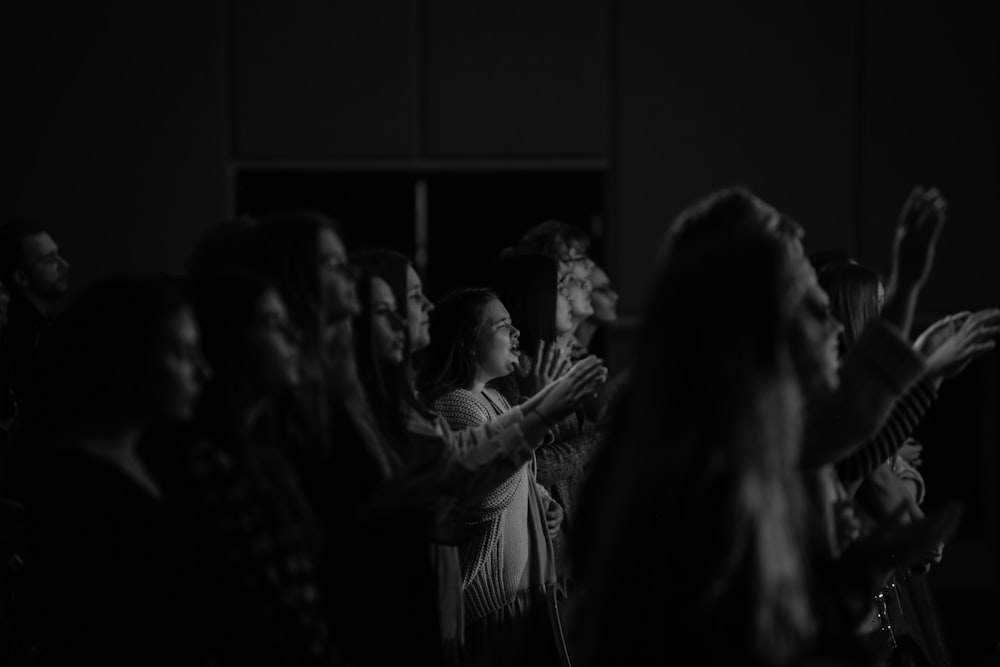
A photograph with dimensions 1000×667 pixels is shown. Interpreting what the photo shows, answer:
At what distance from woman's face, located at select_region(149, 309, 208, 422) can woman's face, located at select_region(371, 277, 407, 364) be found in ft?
2.67

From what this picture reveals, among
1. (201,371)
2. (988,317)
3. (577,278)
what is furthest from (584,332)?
(201,371)

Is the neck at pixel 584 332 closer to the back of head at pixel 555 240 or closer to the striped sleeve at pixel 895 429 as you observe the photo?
the back of head at pixel 555 240

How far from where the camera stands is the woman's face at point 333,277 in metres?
2.17

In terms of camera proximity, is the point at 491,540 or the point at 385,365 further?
the point at 491,540

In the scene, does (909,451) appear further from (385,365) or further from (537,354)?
(385,365)

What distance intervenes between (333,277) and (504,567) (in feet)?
4.06

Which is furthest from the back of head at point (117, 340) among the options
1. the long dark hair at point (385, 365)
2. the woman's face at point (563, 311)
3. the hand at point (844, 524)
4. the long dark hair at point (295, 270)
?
the woman's face at point (563, 311)

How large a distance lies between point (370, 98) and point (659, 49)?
128cm

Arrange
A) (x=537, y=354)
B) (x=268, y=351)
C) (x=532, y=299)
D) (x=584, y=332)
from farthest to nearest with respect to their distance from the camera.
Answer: (x=584, y=332), (x=532, y=299), (x=537, y=354), (x=268, y=351)

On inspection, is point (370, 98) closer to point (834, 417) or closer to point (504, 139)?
point (504, 139)

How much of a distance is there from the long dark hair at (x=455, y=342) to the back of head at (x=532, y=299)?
28 cm

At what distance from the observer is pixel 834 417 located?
201 centimetres

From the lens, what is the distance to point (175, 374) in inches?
67.6

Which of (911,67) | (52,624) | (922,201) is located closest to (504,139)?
(911,67)
